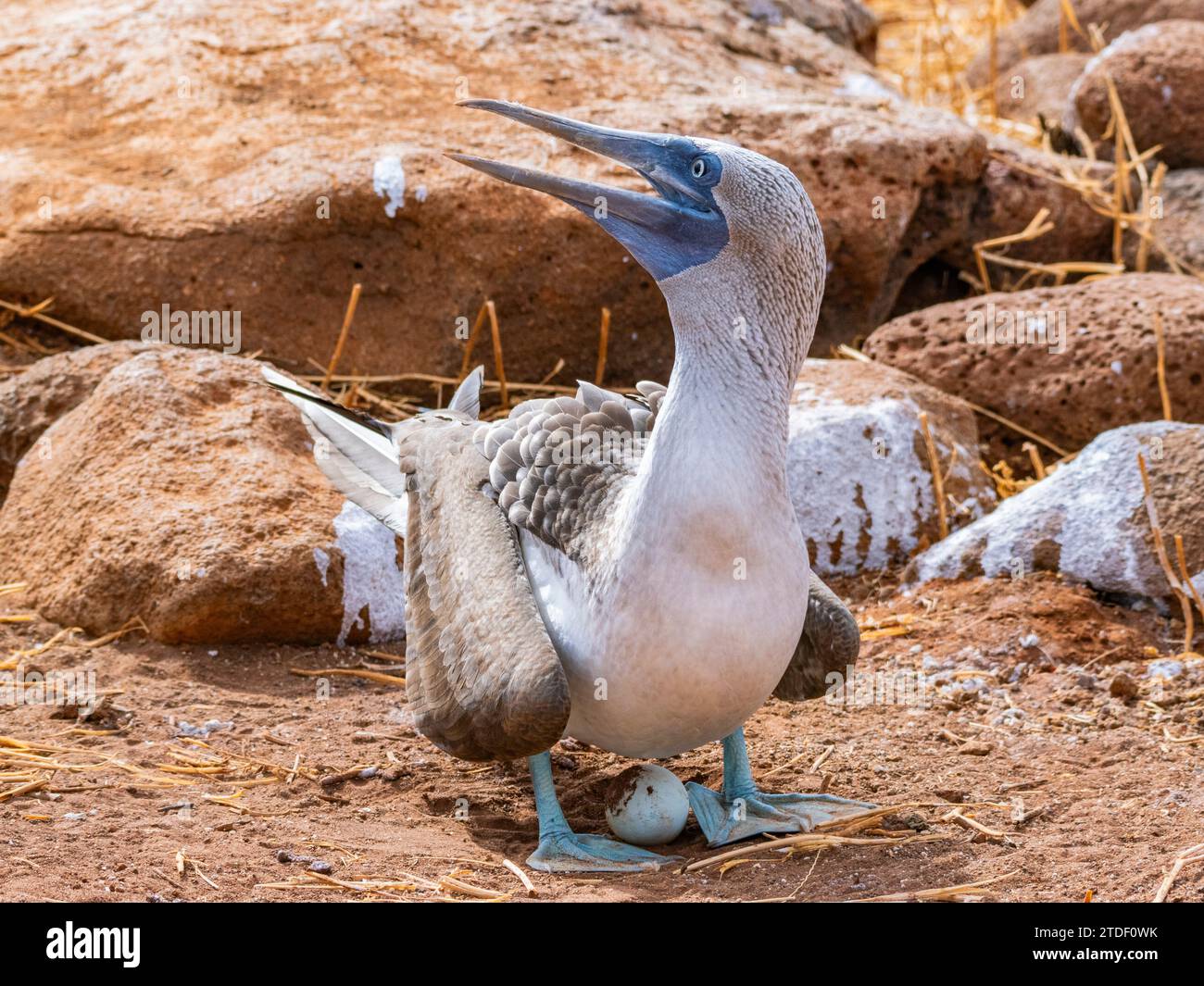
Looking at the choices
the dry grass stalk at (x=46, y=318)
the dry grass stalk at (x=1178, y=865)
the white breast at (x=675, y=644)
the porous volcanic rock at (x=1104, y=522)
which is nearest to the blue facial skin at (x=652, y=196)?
the white breast at (x=675, y=644)

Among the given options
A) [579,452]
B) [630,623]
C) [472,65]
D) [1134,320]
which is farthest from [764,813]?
[472,65]

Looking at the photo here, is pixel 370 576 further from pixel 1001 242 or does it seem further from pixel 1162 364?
pixel 1001 242

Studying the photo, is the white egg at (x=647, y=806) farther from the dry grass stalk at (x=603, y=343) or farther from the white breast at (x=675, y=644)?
the dry grass stalk at (x=603, y=343)

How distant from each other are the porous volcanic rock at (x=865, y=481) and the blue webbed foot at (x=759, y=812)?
6.57ft

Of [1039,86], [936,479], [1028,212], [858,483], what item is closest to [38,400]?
[858,483]

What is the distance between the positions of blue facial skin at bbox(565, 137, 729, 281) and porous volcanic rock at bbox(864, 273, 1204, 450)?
11.5ft

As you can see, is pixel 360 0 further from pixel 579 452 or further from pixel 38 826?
pixel 38 826

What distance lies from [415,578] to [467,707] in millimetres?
699

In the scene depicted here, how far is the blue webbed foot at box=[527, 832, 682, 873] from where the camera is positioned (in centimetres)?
398

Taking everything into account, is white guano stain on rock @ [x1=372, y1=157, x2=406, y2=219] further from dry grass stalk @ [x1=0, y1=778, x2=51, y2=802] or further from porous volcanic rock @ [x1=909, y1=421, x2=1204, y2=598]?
dry grass stalk @ [x1=0, y1=778, x2=51, y2=802]

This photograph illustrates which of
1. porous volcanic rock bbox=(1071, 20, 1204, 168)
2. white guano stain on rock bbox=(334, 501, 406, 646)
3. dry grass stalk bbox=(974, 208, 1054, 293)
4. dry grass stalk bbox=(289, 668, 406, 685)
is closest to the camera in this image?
dry grass stalk bbox=(289, 668, 406, 685)

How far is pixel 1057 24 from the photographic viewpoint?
12062mm

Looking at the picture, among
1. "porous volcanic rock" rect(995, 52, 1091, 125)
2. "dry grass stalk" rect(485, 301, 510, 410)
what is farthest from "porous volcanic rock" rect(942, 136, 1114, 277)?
"dry grass stalk" rect(485, 301, 510, 410)

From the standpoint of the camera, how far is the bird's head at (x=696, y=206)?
12.3ft
